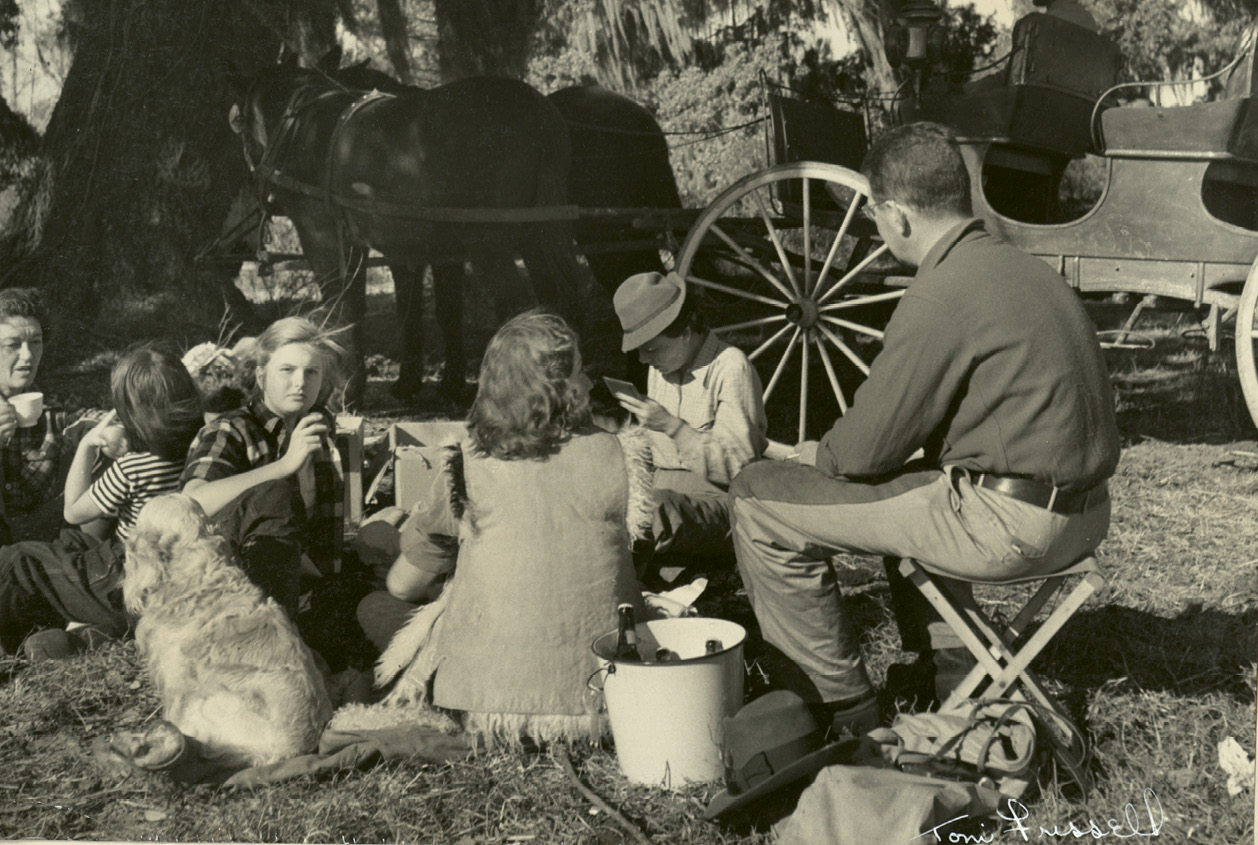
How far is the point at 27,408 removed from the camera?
13.8ft

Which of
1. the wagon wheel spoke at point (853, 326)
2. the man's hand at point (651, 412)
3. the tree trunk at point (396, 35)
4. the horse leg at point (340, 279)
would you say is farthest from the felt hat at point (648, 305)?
the wagon wheel spoke at point (853, 326)

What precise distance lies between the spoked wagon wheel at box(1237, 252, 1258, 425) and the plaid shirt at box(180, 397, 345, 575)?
3.22m

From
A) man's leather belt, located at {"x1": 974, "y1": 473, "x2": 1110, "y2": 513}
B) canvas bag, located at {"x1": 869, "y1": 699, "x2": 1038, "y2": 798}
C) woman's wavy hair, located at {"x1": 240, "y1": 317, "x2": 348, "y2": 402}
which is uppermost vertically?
woman's wavy hair, located at {"x1": 240, "y1": 317, "x2": 348, "y2": 402}

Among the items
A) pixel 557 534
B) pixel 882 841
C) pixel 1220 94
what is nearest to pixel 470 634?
pixel 557 534

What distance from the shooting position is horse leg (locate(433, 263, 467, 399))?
4465mm

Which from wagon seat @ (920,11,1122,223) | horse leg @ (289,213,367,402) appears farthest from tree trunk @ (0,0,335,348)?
wagon seat @ (920,11,1122,223)

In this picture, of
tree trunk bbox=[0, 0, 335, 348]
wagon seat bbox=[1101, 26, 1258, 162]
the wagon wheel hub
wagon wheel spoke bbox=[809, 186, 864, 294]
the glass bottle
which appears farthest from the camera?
the wagon wheel hub

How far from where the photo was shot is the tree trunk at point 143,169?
14.2 ft

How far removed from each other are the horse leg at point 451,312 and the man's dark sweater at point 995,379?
205cm

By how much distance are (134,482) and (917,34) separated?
3.48 metres

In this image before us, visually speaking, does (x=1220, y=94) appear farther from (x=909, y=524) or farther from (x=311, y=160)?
(x=311, y=160)

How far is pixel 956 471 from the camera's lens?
2.91 metres

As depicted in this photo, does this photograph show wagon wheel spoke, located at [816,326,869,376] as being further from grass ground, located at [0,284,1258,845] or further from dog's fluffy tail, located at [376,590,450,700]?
dog's fluffy tail, located at [376,590,450,700]
